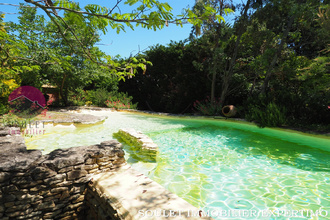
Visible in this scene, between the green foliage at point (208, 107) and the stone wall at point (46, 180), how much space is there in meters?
10.7

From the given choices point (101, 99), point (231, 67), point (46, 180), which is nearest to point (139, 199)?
point (46, 180)

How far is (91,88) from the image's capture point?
1950 cm

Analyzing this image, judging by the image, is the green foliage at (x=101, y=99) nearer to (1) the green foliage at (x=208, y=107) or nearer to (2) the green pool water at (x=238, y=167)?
A: (1) the green foliage at (x=208, y=107)

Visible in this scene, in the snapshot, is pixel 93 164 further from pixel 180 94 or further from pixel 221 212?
pixel 180 94

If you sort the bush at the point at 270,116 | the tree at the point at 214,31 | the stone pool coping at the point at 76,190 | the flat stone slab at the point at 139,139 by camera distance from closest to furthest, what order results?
the stone pool coping at the point at 76,190, the flat stone slab at the point at 139,139, the bush at the point at 270,116, the tree at the point at 214,31

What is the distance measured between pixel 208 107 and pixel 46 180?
39.8 ft

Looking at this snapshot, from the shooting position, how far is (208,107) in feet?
45.3

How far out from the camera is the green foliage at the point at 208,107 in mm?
13312

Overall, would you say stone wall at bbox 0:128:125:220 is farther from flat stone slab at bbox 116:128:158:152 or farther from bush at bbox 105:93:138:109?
bush at bbox 105:93:138:109

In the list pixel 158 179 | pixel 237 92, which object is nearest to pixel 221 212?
pixel 158 179

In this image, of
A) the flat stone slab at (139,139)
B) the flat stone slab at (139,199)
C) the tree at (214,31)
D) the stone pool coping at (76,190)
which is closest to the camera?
the flat stone slab at (139,199)

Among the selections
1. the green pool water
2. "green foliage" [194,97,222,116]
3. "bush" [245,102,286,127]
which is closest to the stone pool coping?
the green pool water

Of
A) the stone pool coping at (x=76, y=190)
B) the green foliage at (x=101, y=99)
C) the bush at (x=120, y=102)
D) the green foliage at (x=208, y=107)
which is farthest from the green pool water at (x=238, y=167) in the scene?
the green foliage at (x=101, y=99)

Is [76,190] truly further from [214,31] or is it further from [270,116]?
[214,31]
